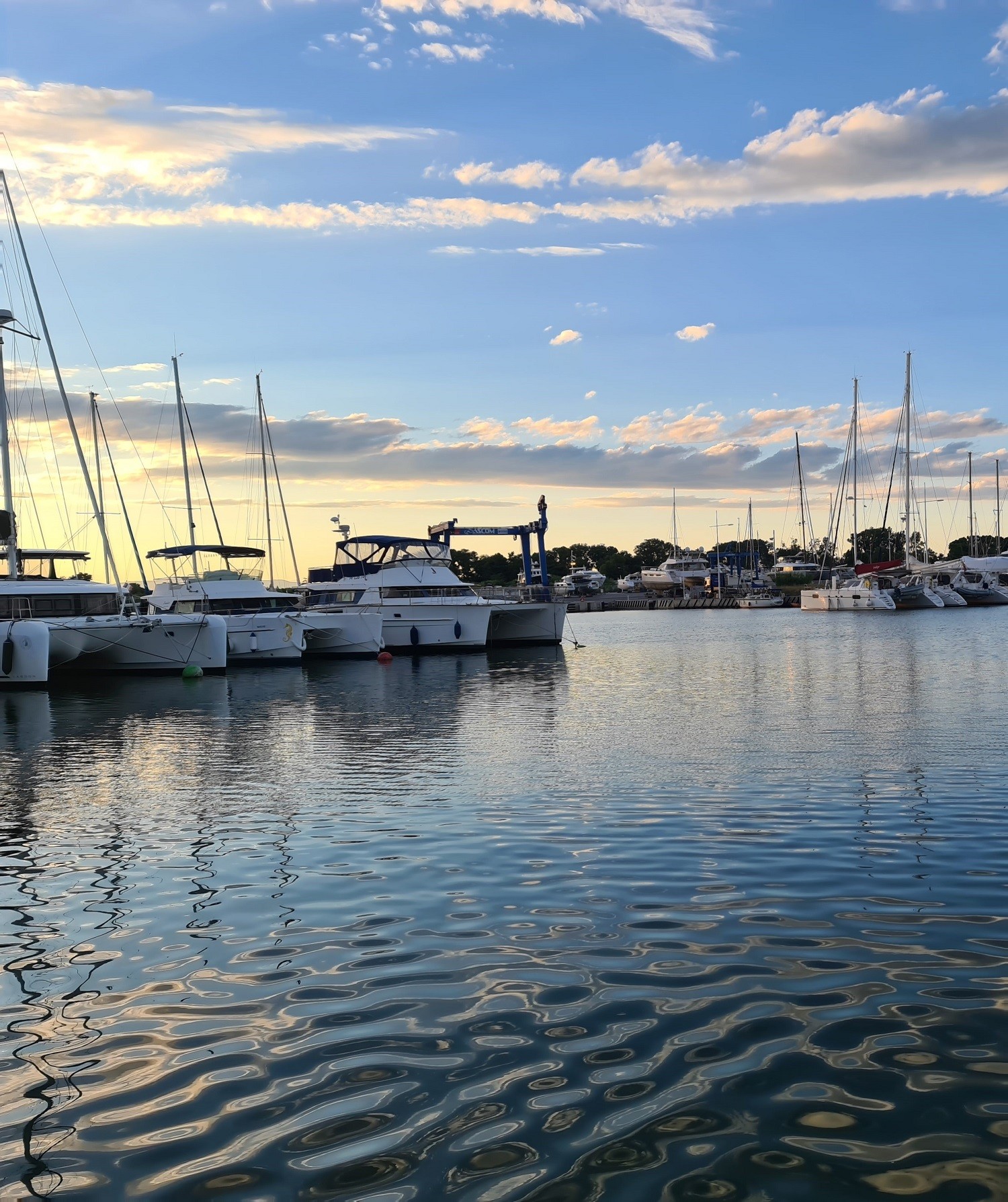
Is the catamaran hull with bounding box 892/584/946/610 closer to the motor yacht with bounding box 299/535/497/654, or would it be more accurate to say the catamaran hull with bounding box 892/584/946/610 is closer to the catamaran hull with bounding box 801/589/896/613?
the catamaran hull with bounding box 801/589/896/613

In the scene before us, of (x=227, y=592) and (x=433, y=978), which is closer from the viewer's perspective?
(x=433, y=978)

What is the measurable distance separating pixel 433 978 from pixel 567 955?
1.04 meters

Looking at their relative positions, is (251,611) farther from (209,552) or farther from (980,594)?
(980,594)

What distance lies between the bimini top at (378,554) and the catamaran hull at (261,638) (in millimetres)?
8872

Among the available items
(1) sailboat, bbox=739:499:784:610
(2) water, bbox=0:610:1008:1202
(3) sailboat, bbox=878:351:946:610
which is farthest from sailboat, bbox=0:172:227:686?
(1) sailboat, bbox=739:499:784:610

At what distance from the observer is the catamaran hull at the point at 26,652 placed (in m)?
34.1

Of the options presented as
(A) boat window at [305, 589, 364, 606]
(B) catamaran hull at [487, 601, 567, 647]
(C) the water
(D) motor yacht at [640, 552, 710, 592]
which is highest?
(D) motor yacht at [640, 552, 710, 592]

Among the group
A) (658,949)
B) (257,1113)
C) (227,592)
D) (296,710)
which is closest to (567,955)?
(658,949)

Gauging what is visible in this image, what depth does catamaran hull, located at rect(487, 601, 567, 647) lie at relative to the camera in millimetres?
59656

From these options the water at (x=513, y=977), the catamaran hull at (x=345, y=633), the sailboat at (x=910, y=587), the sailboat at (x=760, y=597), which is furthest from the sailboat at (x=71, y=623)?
the sailboat at (x=760, y=597)

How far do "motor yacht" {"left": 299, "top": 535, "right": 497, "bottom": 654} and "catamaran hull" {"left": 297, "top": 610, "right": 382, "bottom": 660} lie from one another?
5.28ft

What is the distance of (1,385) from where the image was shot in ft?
120

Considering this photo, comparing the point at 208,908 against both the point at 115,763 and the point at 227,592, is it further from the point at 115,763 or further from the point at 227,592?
the point at 227,592

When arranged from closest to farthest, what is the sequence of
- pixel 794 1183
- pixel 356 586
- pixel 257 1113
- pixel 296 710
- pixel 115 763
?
pixel 794 1183
pixel 257 1113
pixel 115 763
pixel 296 710
pixel 356 586
